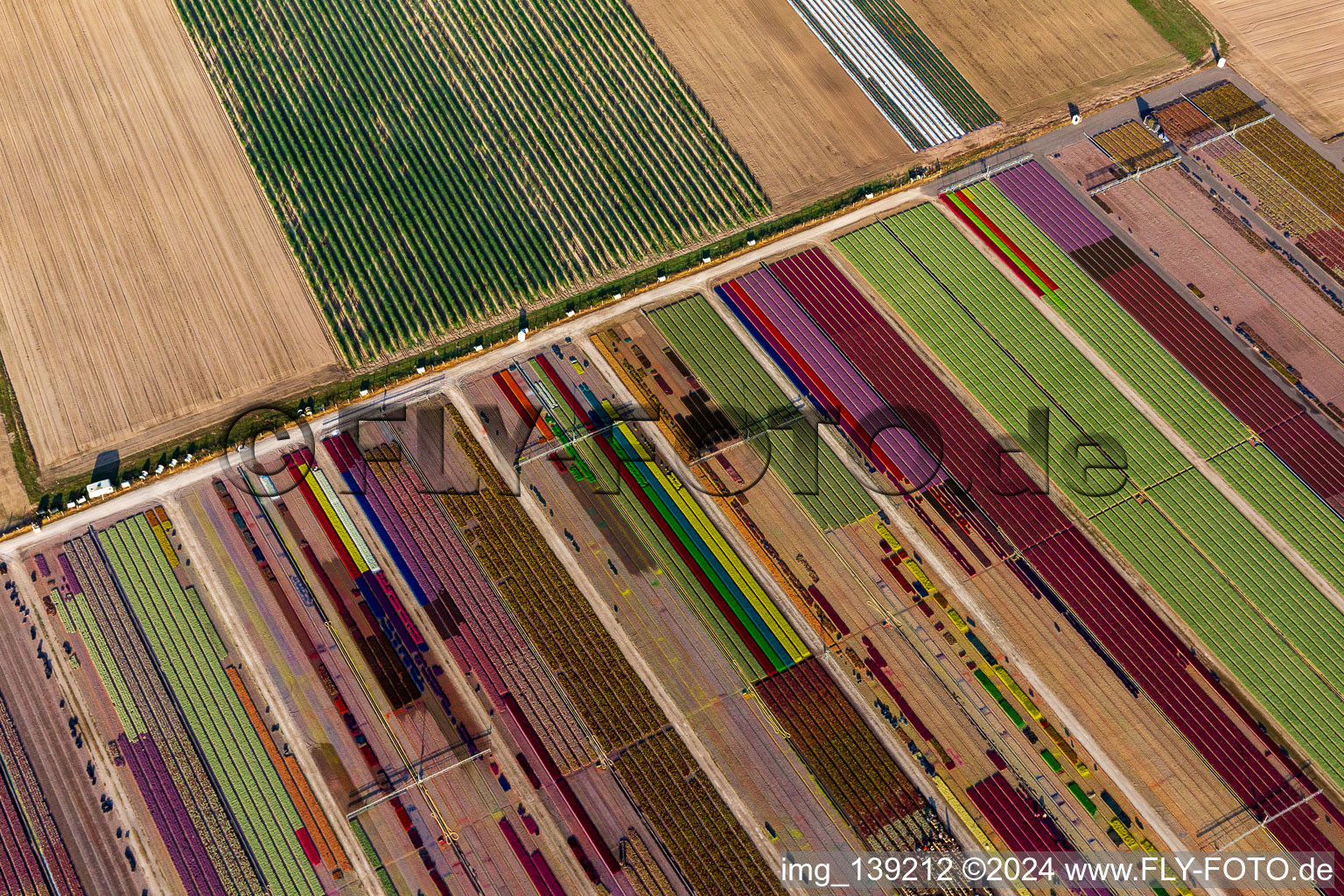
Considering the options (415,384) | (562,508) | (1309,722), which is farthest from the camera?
(415,384)

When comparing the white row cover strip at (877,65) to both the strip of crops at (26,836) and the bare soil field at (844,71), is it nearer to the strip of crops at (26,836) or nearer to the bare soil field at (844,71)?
the bare soil field at (844,71)

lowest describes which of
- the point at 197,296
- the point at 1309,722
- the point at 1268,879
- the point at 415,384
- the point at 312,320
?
the point at 1268,879

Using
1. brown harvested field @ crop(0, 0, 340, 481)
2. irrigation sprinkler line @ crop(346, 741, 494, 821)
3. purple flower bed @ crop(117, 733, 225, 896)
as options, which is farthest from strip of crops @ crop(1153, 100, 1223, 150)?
purple flower bed @ crop(117, 733, 225, 896)

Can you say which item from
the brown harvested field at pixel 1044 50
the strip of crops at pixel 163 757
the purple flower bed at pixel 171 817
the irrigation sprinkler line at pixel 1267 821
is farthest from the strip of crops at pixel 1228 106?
the purple flower bed at pixel 171 817

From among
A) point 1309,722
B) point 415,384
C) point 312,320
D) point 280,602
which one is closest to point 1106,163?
point 1309,722

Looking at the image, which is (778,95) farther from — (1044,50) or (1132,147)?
(1132,147)

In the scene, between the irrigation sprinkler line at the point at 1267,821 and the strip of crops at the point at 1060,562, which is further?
the strip of crops at the point at 1060,562

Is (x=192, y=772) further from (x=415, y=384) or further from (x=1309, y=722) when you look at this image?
(x=1309, y=722)
